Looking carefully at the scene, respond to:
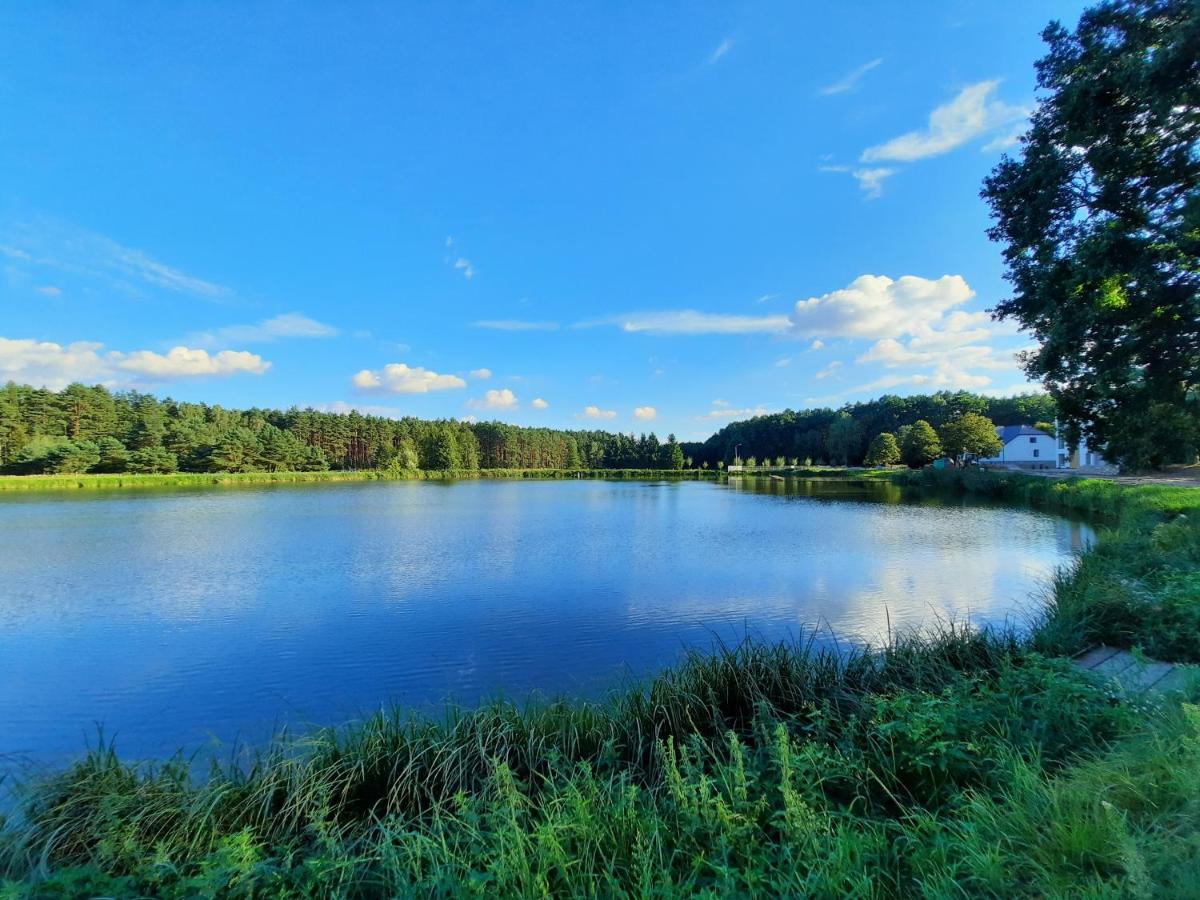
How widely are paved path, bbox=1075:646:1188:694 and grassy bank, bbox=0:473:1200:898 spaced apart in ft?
0.85

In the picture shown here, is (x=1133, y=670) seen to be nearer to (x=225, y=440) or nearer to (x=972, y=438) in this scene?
(x=972, y=438)

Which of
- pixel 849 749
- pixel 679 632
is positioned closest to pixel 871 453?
pixel 679 632

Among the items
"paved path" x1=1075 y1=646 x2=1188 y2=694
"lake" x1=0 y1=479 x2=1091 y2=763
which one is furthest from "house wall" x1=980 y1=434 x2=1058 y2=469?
"paved path" x1=1075 y1=646 x2=1188 y2=694

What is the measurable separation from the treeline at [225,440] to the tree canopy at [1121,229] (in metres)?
75.2

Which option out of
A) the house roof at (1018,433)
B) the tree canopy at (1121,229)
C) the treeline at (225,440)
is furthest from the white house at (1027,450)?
the tree canopy at (1121,229)

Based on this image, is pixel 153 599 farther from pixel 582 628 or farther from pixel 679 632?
pixel 679 632

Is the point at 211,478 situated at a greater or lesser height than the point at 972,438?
lesser

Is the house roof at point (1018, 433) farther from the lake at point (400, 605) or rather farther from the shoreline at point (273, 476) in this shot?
the lake at point (400, 605)

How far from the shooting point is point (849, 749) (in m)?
3.68

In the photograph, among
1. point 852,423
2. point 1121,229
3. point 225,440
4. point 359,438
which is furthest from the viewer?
point 359,438

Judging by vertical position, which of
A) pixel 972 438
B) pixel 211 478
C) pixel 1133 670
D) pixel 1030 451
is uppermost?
pixel 972 438

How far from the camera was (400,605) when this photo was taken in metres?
10.6

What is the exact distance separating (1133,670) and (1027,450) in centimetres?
7084

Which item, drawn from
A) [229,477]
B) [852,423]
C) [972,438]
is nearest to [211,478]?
[229,477]
